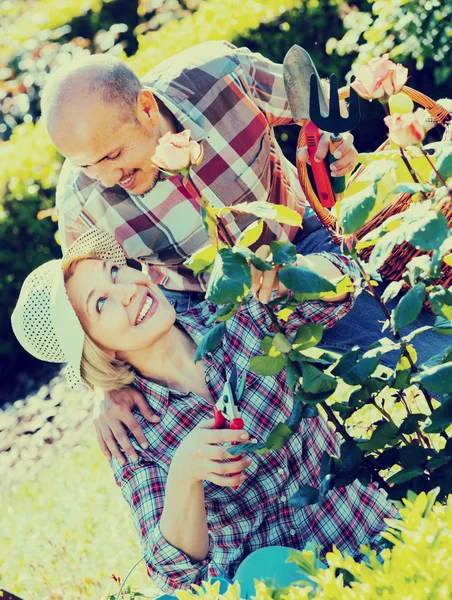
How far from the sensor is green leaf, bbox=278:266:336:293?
5.62ft

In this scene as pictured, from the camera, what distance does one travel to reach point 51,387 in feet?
19.9

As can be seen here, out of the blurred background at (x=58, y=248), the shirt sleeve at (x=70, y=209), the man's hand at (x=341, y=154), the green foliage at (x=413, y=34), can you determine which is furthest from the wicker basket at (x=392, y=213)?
the green foliage at (x=413, y=34)

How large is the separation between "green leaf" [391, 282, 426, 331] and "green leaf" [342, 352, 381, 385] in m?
0.14

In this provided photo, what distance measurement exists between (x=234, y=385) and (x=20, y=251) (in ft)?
14.9

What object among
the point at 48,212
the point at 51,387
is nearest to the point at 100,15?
the point at 48,212

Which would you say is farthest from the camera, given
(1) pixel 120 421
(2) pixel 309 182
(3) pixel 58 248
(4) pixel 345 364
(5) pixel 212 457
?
(3) pixel 58 248

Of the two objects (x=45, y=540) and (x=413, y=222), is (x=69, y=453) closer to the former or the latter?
(x=45, y=540)

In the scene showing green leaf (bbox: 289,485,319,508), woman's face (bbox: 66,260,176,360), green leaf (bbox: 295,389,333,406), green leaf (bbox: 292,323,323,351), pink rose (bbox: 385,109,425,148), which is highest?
pink rose (bbox: 385,109,425,148)

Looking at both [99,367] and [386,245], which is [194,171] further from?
[386,245]

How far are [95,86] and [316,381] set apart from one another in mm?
1498

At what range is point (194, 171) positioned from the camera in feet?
10.6

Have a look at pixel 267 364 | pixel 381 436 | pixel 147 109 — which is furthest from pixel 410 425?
pixel 147 109

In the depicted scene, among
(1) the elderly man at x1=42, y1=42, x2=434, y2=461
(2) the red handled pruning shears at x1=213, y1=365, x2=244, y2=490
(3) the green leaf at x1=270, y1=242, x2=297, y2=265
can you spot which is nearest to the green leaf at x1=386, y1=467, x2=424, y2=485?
(2) the red handled pruning shears at x1=213, y1=365, x2=244, y2=490

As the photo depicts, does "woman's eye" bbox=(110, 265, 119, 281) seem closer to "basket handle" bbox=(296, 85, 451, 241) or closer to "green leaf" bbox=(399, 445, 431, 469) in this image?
"basket handle" bbox=(296, 85, 451, 241)
